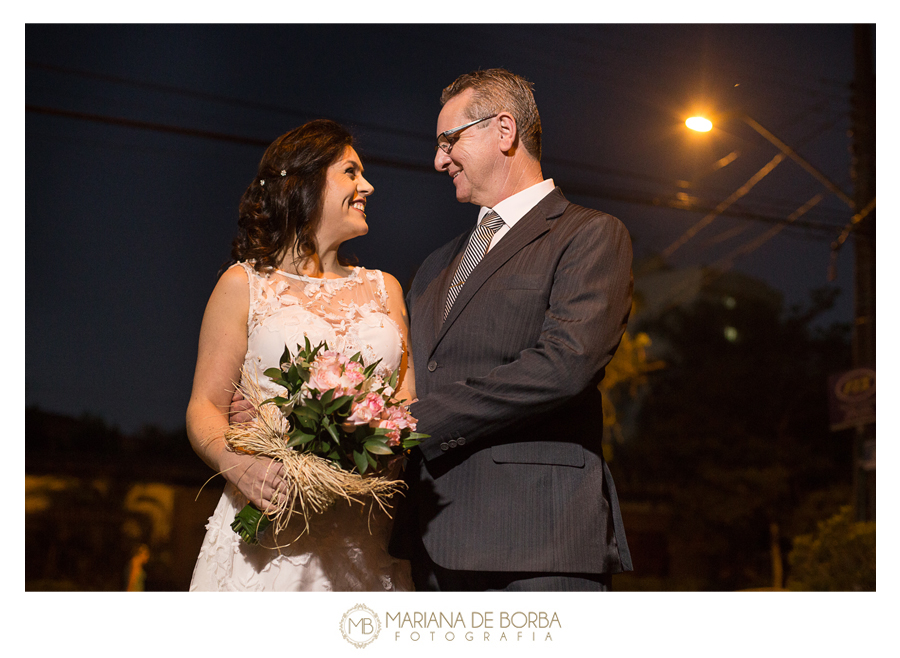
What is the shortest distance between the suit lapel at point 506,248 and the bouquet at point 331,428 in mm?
287

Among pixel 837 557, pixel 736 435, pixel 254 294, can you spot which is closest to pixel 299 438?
pixel 254 294

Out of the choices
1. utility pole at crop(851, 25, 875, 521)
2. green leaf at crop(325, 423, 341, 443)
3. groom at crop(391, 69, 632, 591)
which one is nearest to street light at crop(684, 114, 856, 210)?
utility pole at crop(851, 25, 875, 521)

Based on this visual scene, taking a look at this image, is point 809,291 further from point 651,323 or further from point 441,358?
point 441,358

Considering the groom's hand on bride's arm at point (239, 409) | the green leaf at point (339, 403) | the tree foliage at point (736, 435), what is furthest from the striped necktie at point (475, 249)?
the tree foliage at point (736, 435)

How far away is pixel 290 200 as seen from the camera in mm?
2412

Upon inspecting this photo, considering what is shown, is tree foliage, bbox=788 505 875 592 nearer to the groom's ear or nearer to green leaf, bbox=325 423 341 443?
the groom's ear

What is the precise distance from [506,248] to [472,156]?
0.36m

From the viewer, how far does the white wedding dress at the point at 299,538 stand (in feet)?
6.95

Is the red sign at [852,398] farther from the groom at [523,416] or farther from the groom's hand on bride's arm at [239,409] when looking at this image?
the groom's hand on bride's arm at [239,409]

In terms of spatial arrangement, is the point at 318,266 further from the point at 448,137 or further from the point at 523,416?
the point at 523,416

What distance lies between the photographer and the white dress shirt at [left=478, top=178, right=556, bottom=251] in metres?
2.13

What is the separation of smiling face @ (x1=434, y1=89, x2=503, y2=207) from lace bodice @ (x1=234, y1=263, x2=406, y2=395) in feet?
Result: 1.48

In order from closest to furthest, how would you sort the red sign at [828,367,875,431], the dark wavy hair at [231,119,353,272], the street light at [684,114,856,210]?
1. the dark wavy hair at [231,119,353,272]
2. the red sign at [828,367,875,431]
3. the street light at [684,114,856,210]
